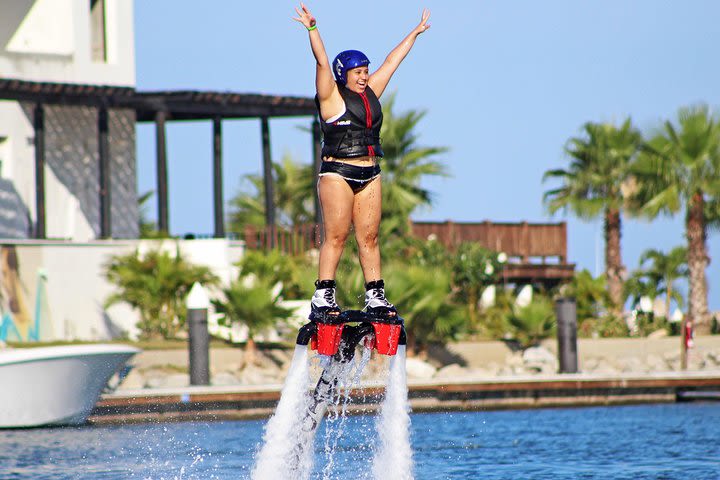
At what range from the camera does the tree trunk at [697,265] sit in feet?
131

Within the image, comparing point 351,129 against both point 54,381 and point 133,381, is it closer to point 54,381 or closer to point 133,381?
point 54,381

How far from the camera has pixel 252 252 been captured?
105 ft

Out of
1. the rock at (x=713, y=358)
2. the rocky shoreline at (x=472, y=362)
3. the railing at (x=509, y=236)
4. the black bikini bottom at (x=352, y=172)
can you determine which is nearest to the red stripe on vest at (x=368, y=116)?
the black bikini bottom at (x=352, y=172)

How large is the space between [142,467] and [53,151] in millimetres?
17601

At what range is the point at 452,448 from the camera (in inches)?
831

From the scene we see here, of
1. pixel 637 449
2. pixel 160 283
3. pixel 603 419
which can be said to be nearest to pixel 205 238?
pixel 160 283

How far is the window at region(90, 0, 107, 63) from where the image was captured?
1412 inches

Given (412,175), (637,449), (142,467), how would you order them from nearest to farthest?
(142,467) < (637,449) < (412,175)

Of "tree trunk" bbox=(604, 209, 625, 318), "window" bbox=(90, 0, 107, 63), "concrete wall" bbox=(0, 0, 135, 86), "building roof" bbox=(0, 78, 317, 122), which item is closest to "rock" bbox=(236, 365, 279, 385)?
"building roof" bbox=(0, 78, 317, 122)

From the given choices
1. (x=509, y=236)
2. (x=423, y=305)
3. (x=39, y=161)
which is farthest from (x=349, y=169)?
(x=509, y=236)

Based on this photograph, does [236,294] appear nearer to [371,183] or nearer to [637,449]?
[637,449]

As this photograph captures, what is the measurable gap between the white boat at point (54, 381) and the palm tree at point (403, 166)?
17.1m

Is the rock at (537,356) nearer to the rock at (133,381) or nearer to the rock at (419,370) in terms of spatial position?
the rock at (419,370)

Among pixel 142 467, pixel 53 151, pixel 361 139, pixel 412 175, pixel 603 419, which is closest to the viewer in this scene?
pixel 361 139
